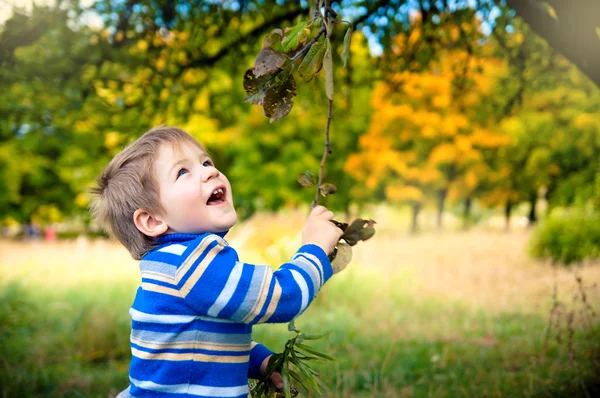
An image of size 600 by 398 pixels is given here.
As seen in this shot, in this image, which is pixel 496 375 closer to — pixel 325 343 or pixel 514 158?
pixel 325 343

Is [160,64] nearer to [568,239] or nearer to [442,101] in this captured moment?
[568,239]

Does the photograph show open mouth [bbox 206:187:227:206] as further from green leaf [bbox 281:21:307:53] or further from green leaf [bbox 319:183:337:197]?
green leaf [bbox 281:21:307:53]

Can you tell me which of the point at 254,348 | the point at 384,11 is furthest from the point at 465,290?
the point at 254,348

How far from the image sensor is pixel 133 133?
4.45 meters

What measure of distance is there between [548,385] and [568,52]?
6.21ft

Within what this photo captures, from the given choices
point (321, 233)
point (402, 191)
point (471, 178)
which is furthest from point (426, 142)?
point (321, 233)

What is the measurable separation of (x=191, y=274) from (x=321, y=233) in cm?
39

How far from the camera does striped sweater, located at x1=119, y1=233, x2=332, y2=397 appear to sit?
135 centimetres

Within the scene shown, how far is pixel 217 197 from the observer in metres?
1.54

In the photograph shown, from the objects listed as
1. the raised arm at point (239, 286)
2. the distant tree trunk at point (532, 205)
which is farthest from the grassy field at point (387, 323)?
the distant tree trunk at point (532, 205)

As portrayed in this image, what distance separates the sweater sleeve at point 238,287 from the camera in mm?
1343

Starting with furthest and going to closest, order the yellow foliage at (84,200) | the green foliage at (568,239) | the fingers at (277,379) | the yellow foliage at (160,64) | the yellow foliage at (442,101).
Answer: the yellow foliage at (442,101)
the green foliage at (568,239)
the yellow foliage at (160,64)
the yellow foliage at (84,200)
the fingers at (277,379)

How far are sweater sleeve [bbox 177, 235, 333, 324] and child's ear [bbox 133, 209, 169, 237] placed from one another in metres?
0.18

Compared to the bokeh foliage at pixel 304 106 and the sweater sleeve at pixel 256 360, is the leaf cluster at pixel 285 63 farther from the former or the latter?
the bokeh foliage at pixel 304 106
